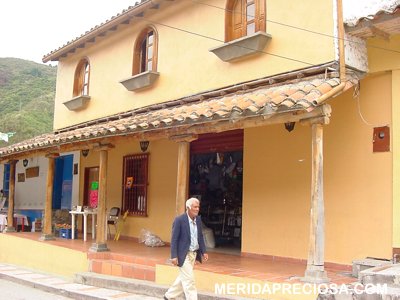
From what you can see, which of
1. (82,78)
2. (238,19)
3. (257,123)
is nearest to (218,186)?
(238,19)

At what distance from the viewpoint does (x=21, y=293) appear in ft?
30.8

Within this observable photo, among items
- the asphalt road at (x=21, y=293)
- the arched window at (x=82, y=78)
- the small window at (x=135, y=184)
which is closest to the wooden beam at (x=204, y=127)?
the small window at (x=135, y=184)

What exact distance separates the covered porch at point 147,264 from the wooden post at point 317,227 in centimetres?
33

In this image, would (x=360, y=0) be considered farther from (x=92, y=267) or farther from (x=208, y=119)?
(x=92, y=267)

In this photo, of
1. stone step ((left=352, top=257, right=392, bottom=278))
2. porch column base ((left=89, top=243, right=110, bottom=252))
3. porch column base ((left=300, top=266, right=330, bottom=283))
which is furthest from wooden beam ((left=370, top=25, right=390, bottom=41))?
porch column base ((left=89, top=243, right=110, bottom=252))

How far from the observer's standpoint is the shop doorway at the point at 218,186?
11.1 metres

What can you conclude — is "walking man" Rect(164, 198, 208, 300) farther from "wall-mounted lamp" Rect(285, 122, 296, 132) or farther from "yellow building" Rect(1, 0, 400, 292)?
"wall-mounted lamp" Rect(285, 122, 296, 132)

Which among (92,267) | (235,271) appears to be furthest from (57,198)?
(235,271)

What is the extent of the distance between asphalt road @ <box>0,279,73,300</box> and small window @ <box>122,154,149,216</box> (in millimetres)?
3679

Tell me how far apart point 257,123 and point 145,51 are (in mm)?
5988

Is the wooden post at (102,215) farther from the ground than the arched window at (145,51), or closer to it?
closer to it

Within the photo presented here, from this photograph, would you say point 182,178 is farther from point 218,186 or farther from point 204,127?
point 218,186

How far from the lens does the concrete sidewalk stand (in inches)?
318

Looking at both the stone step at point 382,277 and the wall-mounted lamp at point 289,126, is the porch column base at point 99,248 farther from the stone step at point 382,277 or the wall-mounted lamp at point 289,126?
the stone step at point 382,277
